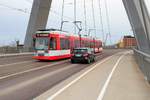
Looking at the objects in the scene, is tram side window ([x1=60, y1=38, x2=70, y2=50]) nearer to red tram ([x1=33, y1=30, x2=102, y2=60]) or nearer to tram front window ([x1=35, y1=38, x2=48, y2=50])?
red tram ([x1=33, y1=30, x2=102, y2=60])

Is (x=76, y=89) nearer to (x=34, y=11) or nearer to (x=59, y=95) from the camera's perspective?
(x=59, y=95)

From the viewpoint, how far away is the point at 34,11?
175ft

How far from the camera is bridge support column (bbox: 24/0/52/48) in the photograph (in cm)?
5231

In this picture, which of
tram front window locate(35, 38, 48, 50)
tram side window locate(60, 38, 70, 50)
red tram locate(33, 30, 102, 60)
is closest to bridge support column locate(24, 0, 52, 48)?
tram side window locate(60, 38, 70, 50)

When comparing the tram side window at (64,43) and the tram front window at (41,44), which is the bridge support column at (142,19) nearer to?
the tram front window at (41,44)

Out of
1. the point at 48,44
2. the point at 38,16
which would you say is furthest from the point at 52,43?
the point at 38,16

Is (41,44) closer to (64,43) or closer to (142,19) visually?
(64,43)

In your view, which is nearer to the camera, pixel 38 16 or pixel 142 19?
pixel 142 19

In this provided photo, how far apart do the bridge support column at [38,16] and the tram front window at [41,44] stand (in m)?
21.9

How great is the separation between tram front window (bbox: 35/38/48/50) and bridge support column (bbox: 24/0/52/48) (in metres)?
21.9

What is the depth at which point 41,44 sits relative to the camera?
30.6 m

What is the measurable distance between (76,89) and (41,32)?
1955 cm

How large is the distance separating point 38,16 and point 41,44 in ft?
74.7

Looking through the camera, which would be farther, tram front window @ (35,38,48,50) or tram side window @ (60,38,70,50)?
tram side window @ (60,38,70,50)
